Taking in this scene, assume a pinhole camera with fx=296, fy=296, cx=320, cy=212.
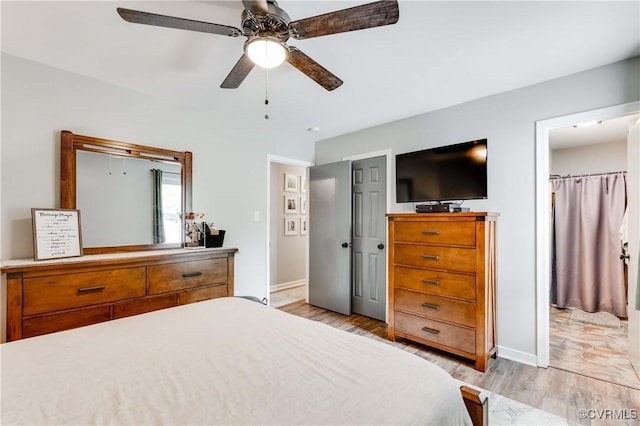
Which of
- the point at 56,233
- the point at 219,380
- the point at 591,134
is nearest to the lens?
the point at 219,380

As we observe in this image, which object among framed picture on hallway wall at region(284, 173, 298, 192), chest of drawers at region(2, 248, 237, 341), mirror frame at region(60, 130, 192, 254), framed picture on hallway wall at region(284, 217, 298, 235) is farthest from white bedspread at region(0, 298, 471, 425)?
framed picture on hallway wall at region(284, 173, 298, 192)

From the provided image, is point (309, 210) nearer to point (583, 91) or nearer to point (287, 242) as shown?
point (287, 242)

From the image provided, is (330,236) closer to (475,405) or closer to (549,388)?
(549,388)

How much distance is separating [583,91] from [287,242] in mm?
4232

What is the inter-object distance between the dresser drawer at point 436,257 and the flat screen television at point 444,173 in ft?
1.64

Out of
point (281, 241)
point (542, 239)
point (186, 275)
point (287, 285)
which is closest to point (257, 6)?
point (186, 275)

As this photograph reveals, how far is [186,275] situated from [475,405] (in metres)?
2.28

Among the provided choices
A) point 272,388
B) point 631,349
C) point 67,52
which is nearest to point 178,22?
point 67,52

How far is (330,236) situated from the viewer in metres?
3.98

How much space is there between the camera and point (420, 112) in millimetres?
3197

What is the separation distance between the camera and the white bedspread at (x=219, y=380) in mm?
765

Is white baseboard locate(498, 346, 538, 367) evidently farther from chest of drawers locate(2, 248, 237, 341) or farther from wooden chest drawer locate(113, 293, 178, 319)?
wooden chest drawer locate(113, 293, 178, 319)

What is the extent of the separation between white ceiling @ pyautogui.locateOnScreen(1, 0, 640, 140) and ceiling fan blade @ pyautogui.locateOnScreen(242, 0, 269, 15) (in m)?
0.33

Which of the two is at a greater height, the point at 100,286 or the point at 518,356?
the point at 100,286
